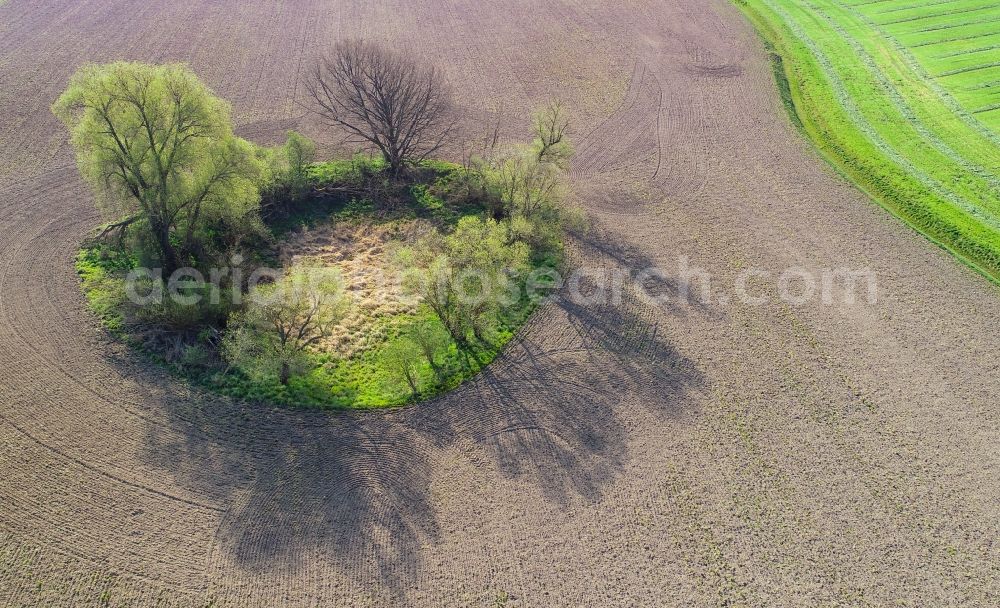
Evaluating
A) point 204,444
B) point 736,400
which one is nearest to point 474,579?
point 204,444

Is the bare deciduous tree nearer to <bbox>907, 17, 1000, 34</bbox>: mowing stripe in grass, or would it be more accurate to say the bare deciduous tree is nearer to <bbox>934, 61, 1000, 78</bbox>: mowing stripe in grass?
<bbox>934, 61, 1000, 78</bbox>: mowing stripe in grass

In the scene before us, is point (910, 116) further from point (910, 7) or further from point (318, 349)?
point (318, 349)


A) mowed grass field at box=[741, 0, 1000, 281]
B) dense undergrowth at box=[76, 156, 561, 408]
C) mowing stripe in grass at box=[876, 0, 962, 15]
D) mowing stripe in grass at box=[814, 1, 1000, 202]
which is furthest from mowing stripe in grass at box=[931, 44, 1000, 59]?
dense undergrowth at box=[76, 156, 561, 408]

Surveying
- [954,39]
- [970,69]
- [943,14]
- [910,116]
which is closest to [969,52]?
[954,39]

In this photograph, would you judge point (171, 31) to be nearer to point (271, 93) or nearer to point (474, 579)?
point (271, 93)

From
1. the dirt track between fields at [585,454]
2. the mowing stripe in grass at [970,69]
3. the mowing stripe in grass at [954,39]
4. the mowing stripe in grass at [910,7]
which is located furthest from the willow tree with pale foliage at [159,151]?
the mowing stripe in grass at [910,7]
